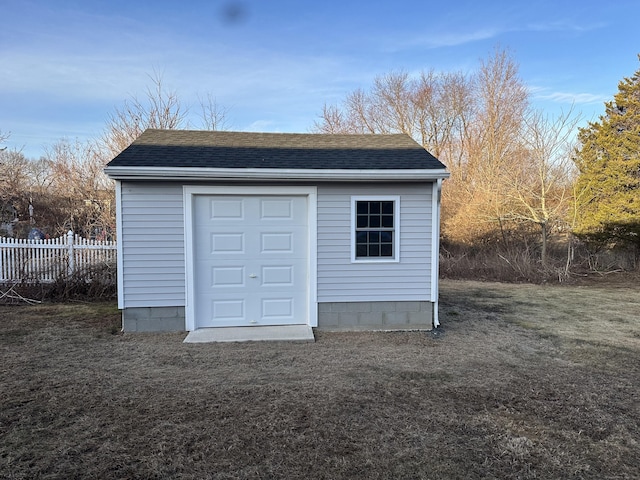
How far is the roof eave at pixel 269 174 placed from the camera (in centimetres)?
612

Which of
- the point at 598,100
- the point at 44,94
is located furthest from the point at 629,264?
the point at 44,94

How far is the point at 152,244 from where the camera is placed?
641cm

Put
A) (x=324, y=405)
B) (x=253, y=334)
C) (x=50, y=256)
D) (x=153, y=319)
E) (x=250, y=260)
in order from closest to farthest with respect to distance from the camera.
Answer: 1. (x=324, y=405)
2. (x=253, y=334)
3. (x=153, y=319)
4. (x=250, y=260)
5. (x=50, y=256)

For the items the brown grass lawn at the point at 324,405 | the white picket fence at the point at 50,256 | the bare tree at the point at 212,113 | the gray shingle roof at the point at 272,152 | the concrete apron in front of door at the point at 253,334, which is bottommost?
the brown grass lawn at the point at 324,405

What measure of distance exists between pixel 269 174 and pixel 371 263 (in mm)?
2175

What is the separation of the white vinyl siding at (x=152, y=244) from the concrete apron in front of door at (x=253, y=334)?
31.0 inches

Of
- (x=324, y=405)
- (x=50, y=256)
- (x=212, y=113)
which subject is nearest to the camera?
(x=324, y=405)

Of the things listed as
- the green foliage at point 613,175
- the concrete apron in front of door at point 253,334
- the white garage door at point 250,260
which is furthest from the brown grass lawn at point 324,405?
the green foliage at point 613,175

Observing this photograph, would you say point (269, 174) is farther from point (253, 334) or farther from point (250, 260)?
point (253, 334)

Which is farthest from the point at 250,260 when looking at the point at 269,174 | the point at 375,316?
the point at 375,316

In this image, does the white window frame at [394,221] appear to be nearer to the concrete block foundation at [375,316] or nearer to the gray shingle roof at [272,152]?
the gray shingle roof at [272,152]

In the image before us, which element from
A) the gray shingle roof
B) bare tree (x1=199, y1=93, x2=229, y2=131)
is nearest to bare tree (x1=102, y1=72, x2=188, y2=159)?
bare tree (x1=199, y1=93, x2=229, y2=131)

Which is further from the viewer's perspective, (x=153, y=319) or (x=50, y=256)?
(x=50, y=256)

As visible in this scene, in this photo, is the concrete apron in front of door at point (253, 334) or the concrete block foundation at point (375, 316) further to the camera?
the concrete block foundation at point (375, 316)
